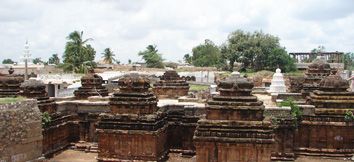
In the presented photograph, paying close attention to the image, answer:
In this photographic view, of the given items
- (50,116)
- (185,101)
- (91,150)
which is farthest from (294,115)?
(50,116)

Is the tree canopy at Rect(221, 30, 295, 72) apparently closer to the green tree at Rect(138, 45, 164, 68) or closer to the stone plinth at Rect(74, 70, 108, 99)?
the green tree at Rect(138, 45, 164, 68)

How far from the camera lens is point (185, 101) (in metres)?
19.4

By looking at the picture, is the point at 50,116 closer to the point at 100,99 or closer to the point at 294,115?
the point at 100,99

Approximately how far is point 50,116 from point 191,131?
5.36 metres

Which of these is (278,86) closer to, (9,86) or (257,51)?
(9,86)

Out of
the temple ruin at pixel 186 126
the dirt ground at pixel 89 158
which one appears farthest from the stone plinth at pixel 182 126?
the dirt ground at pixel 89 158

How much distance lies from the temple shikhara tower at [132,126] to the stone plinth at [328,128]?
557cm

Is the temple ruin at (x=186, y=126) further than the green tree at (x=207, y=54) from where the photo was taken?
No

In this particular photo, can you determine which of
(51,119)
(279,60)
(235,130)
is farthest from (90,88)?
(279,60)

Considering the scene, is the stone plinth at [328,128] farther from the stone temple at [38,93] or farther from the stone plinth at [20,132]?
the stone temple at [38,93]

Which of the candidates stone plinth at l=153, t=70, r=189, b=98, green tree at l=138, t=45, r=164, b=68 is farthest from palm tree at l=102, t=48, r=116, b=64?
stone plinth at l=153, t=70, r=189, b=98

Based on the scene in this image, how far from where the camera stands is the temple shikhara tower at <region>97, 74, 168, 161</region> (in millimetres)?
15023

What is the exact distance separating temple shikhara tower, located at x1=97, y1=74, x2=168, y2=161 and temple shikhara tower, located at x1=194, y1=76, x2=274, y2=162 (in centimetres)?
189

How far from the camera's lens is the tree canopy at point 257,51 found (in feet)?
184
